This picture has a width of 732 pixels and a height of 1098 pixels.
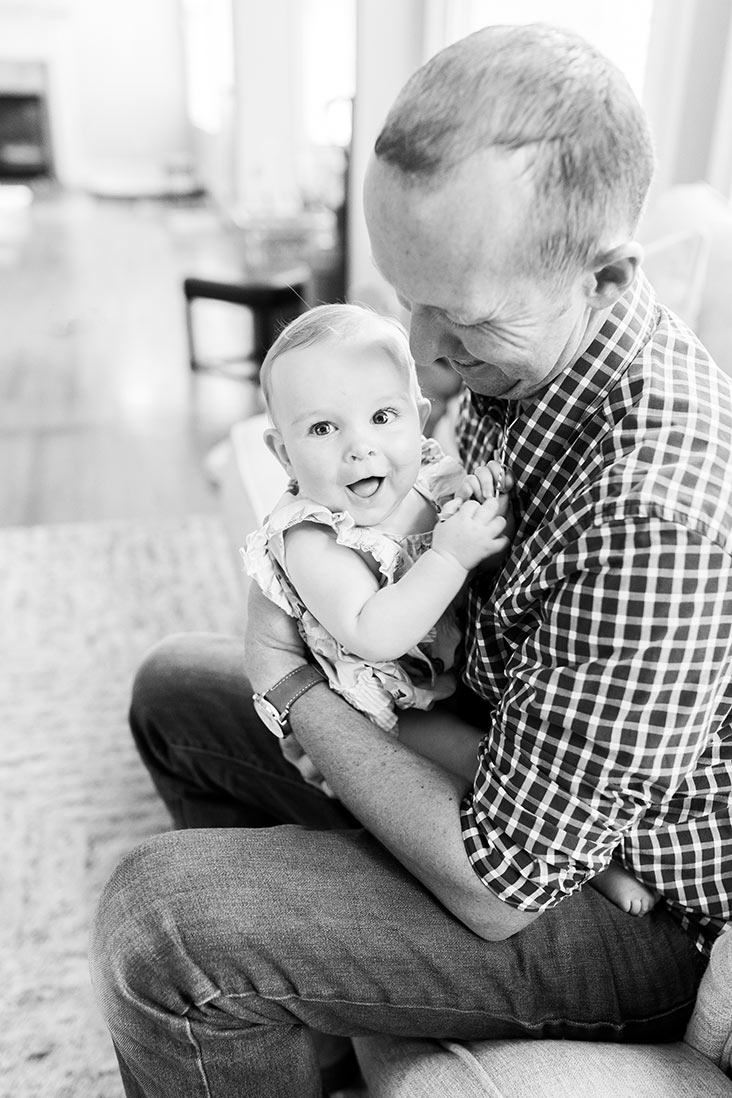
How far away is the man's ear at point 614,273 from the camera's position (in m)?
0.76

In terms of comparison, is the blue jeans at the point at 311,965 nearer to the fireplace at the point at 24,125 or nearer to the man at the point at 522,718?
the man at the point at 522,718

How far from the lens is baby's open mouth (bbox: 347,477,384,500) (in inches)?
39.9

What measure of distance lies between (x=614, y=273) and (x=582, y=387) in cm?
12

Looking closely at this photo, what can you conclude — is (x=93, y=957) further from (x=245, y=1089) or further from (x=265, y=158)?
(x=265, y=158)

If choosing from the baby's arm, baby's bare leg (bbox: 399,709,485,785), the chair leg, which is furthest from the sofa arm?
the chair leg

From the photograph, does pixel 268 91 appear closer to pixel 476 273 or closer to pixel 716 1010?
pixel 476 273

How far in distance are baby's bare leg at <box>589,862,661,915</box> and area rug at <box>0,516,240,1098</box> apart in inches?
28.5

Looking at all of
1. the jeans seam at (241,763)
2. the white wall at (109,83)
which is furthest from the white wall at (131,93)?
the jeans seam at (241,763)

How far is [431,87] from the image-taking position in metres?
0.72

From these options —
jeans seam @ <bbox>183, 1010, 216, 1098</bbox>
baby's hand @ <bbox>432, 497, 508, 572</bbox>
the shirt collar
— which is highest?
the shirt collar

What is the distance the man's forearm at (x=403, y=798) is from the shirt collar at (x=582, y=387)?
0.30 m

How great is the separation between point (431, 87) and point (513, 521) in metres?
0.42

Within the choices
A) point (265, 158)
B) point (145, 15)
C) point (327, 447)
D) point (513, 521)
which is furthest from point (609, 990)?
point (145, 15)

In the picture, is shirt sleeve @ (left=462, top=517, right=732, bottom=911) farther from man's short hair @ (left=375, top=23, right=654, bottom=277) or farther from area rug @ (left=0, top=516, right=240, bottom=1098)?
area rug @ (left=0, top=516, right=240, bottom=1098)
